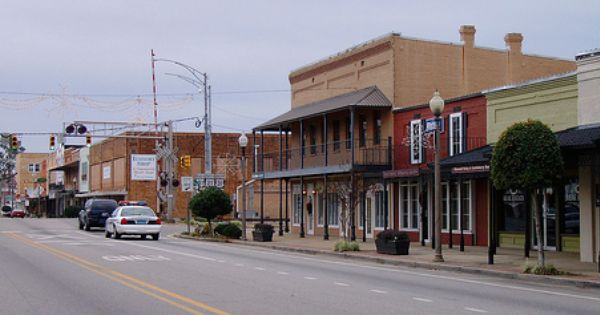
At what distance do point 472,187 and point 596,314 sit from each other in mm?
16895

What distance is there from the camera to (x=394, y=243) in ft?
84.1

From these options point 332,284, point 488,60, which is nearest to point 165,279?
point 332,284

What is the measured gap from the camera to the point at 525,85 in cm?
2573

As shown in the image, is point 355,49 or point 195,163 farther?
point 195,163

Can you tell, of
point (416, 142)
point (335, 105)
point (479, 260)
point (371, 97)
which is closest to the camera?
point (479, 260)

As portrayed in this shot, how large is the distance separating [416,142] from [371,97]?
352 centimetres

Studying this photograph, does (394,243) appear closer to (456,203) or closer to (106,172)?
(456,203)

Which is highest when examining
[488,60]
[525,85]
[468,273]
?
[488,60]

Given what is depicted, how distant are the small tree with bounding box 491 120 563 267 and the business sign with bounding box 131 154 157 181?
5586 centimetres

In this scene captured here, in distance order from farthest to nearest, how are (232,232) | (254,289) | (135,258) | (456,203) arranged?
(232,232), (456,203), (135,258), (254,289)

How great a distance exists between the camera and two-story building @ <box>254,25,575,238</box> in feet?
111

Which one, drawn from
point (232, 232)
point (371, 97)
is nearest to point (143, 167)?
point (232, 232)

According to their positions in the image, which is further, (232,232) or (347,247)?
(232,232)

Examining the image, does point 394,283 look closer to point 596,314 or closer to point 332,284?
point 332,284
